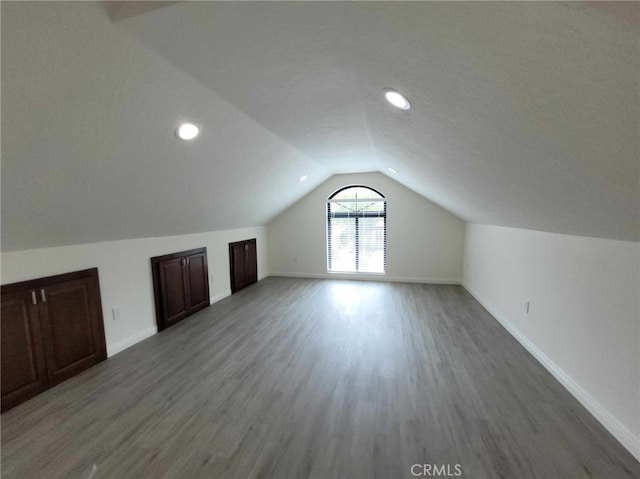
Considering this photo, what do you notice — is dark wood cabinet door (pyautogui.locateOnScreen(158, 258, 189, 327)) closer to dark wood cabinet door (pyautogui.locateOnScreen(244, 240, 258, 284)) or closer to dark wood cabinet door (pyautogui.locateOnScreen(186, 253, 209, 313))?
dark wood cabinet door (pyautogui.locateOnScreen(186, 253, 209, 313))

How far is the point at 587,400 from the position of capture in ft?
6.73

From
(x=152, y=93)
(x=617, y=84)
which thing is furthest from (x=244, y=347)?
(x=617, y=84)

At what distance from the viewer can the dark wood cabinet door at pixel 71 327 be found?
2410 mm

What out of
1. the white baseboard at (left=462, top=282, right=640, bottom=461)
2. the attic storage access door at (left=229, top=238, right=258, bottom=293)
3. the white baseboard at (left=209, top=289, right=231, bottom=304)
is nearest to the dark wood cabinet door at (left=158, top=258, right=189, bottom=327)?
the white baseboard at (left=209, top=289, right=231, bottom=304)

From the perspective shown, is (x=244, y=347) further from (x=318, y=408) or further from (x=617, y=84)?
(x=617, y=84)

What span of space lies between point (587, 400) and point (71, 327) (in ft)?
Result: 14.2

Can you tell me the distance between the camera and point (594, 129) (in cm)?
108

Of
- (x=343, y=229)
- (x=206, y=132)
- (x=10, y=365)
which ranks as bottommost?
(x=10, y=365)

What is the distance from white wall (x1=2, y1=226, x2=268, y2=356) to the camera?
2.30 metres

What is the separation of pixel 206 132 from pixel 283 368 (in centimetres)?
223

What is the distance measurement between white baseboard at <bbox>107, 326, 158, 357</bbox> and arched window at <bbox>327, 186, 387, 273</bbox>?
3.73 metres

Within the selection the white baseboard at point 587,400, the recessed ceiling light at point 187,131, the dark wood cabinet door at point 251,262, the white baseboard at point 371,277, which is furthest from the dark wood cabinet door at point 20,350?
the white baseboard at point 371,277

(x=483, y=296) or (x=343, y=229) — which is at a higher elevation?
(x=343, y=229)

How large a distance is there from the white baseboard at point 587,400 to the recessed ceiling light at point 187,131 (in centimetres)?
356
